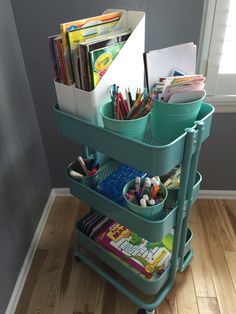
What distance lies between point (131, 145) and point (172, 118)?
0.14 metres

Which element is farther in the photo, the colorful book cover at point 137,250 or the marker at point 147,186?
the colorful book cover at point 137,250

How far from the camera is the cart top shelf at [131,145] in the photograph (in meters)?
0.69

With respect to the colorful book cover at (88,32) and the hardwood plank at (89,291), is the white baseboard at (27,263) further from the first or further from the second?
the colorful book cover at (88,32)

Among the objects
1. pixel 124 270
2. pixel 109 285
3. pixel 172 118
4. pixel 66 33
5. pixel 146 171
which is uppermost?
pixel 66 33

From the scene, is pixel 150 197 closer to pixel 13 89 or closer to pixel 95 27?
pixel 95 27

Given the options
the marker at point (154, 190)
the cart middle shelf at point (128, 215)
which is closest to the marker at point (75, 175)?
the cart middle shelf at point (128, 215)

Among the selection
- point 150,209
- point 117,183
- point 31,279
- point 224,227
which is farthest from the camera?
point 224,227

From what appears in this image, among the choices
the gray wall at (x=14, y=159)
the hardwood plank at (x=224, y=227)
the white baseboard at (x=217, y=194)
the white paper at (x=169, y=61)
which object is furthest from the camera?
the white baseboard at (x=217, y=194)

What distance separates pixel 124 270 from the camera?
1.05m

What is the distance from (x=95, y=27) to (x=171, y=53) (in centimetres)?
24

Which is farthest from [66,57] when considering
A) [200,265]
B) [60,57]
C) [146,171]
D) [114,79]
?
[200,265]

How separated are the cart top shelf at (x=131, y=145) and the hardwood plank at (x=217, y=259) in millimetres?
731

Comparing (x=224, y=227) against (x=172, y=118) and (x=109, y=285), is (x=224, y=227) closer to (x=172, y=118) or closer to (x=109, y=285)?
(x=109, y=285)

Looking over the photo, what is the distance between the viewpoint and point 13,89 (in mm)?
1160
